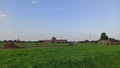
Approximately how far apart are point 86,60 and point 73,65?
9.48ft

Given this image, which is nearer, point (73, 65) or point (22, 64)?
point (22, 64)

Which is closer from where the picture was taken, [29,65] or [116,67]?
[29,65]

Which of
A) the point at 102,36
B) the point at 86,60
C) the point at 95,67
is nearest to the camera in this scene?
the point at 95,67

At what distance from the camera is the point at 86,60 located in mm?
23484

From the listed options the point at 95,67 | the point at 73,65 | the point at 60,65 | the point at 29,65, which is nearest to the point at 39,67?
the point at 29,65

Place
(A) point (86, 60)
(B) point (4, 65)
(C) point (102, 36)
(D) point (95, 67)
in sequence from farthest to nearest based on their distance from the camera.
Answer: (C) point (102, 36), (A) point (86, 60), (D) point (95, 67), (B) point (4, 65)

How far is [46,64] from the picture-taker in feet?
65.1

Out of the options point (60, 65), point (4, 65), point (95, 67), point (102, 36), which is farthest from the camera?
point (102, 36)

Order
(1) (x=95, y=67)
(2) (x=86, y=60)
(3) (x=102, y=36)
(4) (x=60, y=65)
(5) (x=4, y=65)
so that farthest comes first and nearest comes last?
(3) (x=102, y=36), (2) (x=86, y=60), (1) (x=95, y=67), (4) (x=60, y=65), (5) (x=4, y=65)

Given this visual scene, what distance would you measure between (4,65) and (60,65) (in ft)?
16.2

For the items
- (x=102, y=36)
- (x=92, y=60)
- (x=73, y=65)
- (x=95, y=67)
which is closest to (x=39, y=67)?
(x=73, y=65)

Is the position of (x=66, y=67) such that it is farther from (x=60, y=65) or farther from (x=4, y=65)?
(x=4, y=65)

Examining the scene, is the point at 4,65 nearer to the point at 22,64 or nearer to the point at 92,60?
the point at 22,64

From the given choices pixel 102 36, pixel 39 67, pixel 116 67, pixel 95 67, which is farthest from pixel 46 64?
pixel 102 36
